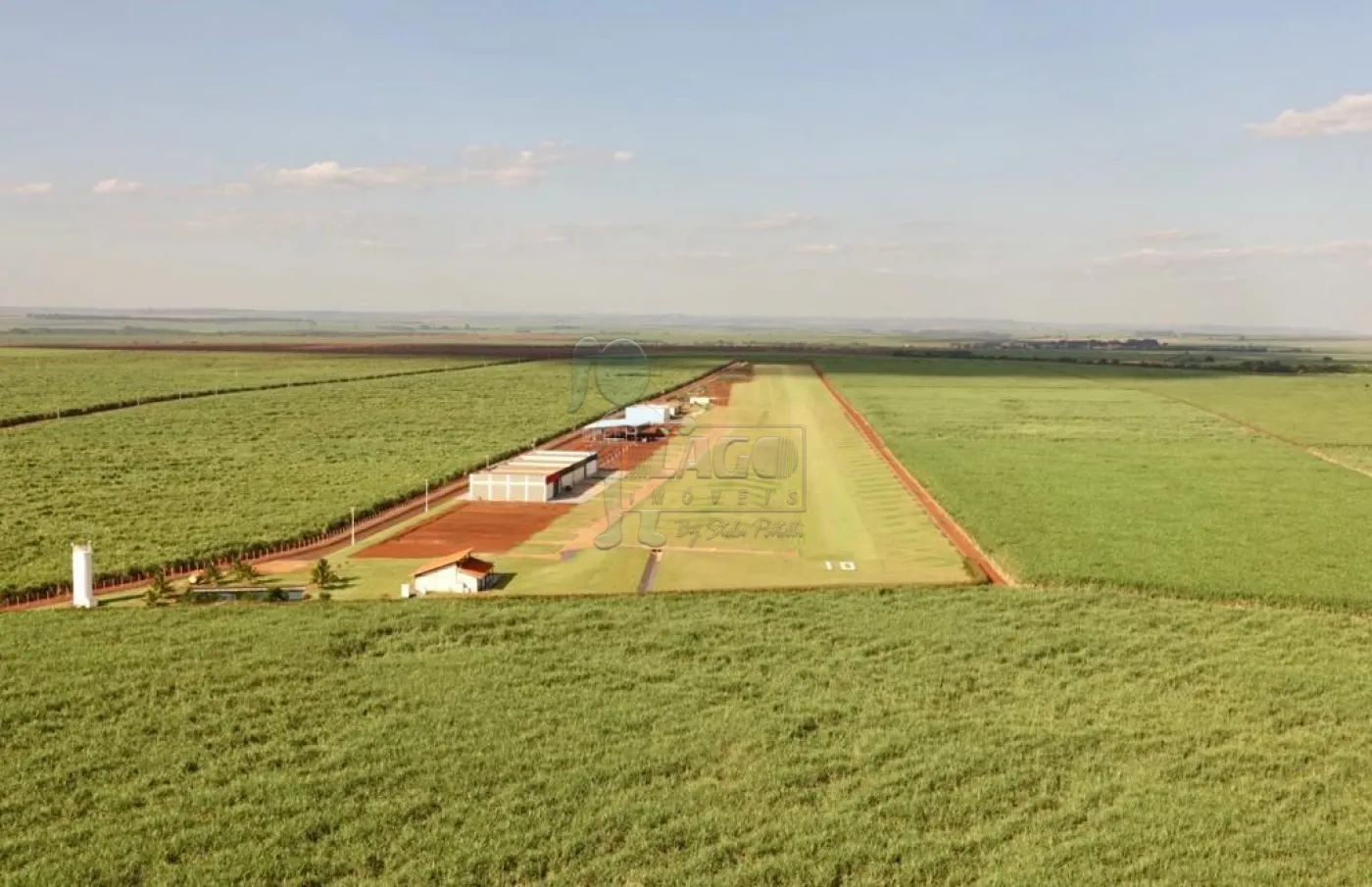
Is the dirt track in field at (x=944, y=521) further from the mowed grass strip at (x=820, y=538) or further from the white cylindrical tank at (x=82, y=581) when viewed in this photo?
the white cylindrical tank at (x=82, y=581)

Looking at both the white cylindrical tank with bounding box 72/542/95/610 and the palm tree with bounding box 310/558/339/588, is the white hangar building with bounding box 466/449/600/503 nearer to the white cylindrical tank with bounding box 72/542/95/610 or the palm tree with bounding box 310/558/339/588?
the palm tree with bounding box 310/558/339/588

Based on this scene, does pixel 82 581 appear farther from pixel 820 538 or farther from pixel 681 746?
pixel 820 538

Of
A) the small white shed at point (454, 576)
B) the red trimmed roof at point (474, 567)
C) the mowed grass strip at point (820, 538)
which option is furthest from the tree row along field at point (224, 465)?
the mowed grass strip at point (820, 538)

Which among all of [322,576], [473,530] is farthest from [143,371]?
[322,576]

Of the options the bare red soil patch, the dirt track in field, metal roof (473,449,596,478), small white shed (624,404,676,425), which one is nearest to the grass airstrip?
the dirt track in field

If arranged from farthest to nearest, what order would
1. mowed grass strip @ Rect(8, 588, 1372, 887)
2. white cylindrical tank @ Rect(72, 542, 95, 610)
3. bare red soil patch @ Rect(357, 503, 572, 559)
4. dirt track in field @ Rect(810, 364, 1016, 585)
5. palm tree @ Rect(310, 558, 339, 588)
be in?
bare red soil patch @ Rect(357, 503, 572, 559), dirt track in field @ Rect(810, 364, 1016, 585), palm tree @ Rect(310, 558, 339, 588), white cylindrical tank @ Rect(72, 542, 95, 610), mowed grass strip @ Rect(8, 588, 1372, 887)

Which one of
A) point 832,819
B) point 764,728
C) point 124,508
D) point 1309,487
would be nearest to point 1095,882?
point 832,819

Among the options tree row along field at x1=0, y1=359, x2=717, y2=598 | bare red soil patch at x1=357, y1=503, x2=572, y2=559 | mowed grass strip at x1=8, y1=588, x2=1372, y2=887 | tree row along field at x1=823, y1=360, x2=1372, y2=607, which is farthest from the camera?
bare red soil patch at x1=357, y1=503, x2=572, y2=559
